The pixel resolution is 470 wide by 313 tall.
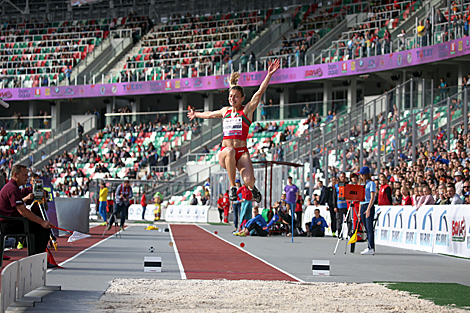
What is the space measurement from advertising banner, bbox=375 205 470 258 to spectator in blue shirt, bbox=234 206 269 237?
13.0 feet

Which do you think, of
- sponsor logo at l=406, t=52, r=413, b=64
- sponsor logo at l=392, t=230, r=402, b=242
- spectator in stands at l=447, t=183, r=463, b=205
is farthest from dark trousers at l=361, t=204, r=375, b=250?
sponsor logo at l=406, t=52, r=413, b=64

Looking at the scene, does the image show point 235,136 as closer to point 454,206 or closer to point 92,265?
point 92,265

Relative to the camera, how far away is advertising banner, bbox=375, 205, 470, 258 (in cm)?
1345

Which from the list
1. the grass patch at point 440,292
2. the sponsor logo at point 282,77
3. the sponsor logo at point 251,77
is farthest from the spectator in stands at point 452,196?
the sponsor logo at point 251,77

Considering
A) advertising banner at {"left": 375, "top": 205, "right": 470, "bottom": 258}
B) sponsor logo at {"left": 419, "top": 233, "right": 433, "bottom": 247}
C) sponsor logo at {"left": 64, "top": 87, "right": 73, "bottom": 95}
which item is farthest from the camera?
sponsor logo at {"left": 64, "top": 87, "right": 73, "bottom": 95}

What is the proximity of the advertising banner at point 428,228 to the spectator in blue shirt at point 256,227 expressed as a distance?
3970mm

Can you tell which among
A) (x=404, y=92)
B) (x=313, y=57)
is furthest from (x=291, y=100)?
(x=404, y=92)

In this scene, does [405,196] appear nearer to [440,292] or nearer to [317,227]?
[317,227]

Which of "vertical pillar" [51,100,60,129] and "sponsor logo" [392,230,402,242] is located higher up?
"vertical pillar" [51,100,60,129]

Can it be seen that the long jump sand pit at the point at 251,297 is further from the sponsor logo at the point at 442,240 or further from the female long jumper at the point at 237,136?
the sponsor logo at the point at 442,240

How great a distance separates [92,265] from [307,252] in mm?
5320

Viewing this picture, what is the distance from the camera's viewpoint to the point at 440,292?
25.6 feet

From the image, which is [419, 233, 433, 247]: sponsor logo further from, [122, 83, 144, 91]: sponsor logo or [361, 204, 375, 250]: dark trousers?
[122, 83, 144, 91]: sponsor logo

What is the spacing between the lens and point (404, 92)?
1005 inches
